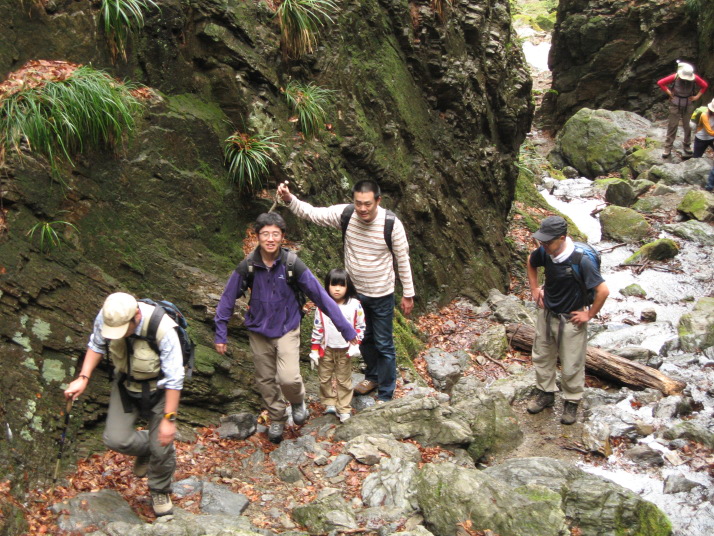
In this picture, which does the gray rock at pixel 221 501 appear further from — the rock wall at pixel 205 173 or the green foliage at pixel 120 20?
the green foliage at pixel 120 20

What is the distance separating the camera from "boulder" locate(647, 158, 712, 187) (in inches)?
734

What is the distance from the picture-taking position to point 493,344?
10055mm

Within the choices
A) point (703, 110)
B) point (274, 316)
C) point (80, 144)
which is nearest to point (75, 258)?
point (80, 144)

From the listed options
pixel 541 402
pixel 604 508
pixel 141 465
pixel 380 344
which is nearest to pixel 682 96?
pixel 541 402

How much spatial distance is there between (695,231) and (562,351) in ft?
37.0

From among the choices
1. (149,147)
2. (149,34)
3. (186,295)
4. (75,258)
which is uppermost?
(149,34)

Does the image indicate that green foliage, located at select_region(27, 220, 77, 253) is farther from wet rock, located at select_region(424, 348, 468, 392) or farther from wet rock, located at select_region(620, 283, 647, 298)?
wet rock, located at select_region(620, 283, 647, 298)

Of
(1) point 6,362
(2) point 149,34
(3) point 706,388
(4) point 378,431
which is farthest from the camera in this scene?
(3) point 706,388

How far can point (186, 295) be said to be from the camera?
643cm

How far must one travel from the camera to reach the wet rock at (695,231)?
52.1 ft

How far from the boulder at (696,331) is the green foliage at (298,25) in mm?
7850

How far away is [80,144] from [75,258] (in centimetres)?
111

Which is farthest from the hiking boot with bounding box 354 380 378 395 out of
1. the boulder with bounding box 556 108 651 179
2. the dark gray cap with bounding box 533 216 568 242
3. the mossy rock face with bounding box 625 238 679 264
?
the boulder with bounding box 556 108 651 179

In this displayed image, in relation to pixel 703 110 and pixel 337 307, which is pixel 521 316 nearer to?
pixel 337 307
